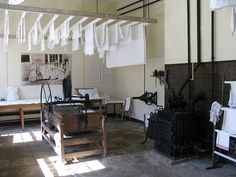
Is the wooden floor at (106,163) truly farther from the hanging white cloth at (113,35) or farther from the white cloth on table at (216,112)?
the hanging white cloth at (113,35)

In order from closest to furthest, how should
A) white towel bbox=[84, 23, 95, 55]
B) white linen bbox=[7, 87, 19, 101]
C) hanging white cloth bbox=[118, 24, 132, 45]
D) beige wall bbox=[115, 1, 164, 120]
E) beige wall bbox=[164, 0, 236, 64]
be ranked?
beige wall bbox=[164, 0, 236, 64] → white towel bbox=[84, 23, 95, 55] → hanging white cloth bbox=[118, 24, 132, 45] → beige wall bbox=[115, 1, 164, 120] → white linen bbox=[7, 87, 19, 101]

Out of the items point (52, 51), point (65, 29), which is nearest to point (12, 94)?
point (52, 51)

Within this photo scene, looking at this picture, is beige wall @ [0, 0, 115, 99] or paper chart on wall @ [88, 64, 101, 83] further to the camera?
paper chart on wall @ [88, 64, 101, 83]

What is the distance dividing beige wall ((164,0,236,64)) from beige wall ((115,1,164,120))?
1.36 metres

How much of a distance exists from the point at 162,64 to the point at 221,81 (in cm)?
253

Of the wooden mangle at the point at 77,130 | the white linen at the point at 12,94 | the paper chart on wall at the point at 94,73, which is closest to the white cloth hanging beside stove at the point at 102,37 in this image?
the wooden mangle at the point at 77,130

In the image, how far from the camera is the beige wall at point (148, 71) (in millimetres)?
6797

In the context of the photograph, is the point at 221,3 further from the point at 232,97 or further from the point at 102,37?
the point at 102,37

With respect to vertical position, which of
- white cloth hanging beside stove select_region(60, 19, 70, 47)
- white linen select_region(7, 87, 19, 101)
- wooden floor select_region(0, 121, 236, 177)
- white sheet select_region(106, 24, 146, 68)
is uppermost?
white cloth hanging beside stove select_region(60, 19, 70, 47)

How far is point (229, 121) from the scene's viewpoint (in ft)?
13.1

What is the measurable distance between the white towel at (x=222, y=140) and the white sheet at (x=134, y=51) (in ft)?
8.60

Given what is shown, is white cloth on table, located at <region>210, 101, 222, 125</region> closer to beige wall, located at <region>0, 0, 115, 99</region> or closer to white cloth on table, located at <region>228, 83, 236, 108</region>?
white cloth on table, located at <region>228, 83, 236, 108</region>

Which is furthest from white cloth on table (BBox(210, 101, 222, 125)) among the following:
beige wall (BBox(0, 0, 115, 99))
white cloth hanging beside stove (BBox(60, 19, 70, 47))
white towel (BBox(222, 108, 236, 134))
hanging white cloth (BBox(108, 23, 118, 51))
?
beige wall (BBox(0, 0, 115, 99))

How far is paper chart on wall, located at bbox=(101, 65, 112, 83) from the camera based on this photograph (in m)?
8.98
